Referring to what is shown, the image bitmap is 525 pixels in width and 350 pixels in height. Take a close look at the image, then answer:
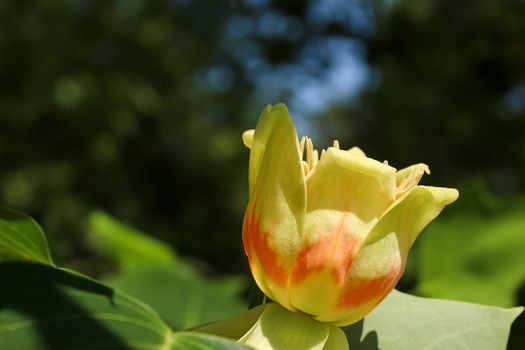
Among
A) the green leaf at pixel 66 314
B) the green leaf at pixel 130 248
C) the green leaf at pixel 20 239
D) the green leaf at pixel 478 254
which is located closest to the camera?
the green leaf at pixel 66 314

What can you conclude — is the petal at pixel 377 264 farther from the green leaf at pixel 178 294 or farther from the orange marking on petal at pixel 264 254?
the green leaf at pixel 178 294

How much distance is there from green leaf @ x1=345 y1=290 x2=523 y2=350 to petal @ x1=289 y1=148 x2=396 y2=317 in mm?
64

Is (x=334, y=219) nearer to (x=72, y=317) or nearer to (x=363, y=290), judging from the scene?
(x=363, y=290)

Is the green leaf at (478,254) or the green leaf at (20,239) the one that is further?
the green leaf at (478,254)

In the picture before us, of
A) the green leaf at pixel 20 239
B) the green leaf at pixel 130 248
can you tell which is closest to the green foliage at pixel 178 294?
the green leaf at pixel 130 248

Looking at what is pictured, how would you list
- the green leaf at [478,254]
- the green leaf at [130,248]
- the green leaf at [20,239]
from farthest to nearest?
the green leaf at [130,248], the green leaf at [478,254], the green leaf at [20,239]

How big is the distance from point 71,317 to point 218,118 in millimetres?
10323

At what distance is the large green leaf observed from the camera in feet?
1.06

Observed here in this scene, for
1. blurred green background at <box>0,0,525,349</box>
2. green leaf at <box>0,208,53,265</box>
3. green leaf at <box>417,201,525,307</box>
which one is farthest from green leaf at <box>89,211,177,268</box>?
green leaf at <box>0,208,53,265</box>

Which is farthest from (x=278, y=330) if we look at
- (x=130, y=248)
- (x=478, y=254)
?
(x=130, y=248)

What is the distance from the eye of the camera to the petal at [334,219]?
→ 0.41 metres

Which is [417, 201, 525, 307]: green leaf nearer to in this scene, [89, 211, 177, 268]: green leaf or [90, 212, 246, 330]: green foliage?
[90, 212, 246, 330]: green foliage

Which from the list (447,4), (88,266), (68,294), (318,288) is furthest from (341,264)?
(447,4)

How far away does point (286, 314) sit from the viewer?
43cm
